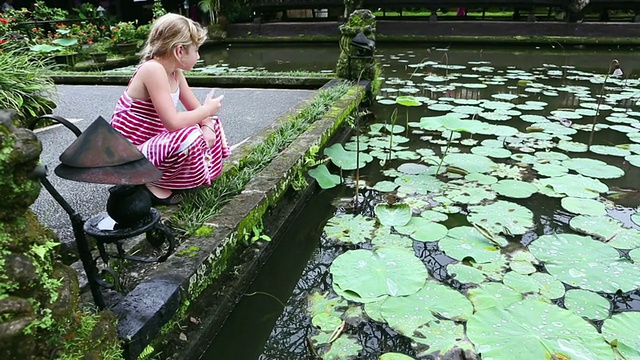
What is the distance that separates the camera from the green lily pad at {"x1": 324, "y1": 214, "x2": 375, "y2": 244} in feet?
7.54

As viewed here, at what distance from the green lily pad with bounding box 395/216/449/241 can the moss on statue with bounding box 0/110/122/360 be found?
163 centimetres

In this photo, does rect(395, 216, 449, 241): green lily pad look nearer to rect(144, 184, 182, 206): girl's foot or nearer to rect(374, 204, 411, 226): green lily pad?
rect(374, 204, 411, 226): green lily pad

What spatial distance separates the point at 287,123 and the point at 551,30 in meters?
9.35

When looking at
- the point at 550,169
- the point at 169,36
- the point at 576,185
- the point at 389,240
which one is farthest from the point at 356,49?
the point at 169,36

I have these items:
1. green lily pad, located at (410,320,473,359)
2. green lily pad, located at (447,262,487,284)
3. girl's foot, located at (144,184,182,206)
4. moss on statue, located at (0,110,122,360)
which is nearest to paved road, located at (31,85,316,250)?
girl's foot, located at (144,184,182,206)

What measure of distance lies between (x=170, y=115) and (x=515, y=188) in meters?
2.05

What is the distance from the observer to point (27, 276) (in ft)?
2.82

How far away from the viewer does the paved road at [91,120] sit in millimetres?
2062

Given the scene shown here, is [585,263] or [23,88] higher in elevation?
[23,88]

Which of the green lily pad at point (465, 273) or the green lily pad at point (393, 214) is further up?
the green lily pad at point (393, 214)

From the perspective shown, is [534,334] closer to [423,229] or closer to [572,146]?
[423,229]

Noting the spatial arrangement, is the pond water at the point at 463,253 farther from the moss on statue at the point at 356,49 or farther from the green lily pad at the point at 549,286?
the moss on statue at the point at 356,49

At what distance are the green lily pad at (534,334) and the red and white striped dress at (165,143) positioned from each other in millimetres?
1306

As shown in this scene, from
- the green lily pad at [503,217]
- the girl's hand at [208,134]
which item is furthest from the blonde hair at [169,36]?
the green lily pad at [503,217]
